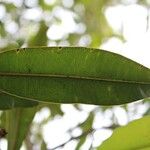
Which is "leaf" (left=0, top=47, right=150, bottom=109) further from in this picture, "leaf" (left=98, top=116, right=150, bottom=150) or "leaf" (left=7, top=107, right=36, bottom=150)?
"leaf" (left=7, top=107, right=36, bottom=150)

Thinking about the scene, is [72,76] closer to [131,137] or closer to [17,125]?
[131,137]

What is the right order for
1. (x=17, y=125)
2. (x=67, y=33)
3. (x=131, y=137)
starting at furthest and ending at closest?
(x=67, y=33) < (x=17, y=125) < (x=131, y=137)

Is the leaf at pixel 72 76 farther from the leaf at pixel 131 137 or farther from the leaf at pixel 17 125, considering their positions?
the leaf at pixel 17 125

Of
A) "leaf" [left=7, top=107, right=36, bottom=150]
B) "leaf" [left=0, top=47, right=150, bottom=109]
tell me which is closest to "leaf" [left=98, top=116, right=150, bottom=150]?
"leaf" [left=0, top=47, right=150, bottom=109]

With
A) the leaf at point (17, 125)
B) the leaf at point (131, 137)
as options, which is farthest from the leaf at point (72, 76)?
the leaf at point (17, 125)

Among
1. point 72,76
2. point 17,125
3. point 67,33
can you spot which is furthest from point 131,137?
point 67,33
